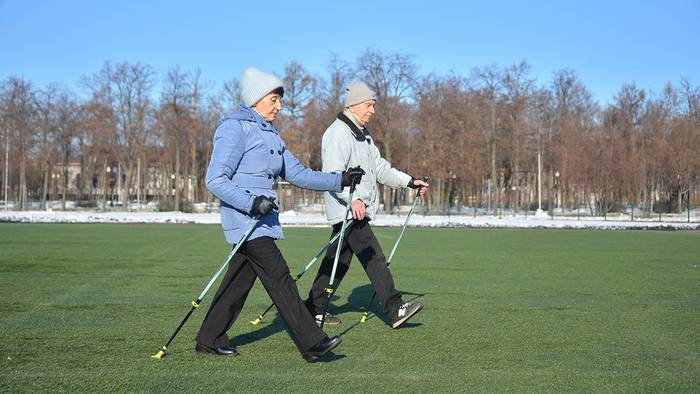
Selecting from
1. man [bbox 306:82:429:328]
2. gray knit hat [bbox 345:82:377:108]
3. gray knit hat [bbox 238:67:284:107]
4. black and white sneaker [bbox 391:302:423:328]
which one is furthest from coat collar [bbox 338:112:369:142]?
black and white sneaker [bbox 391:302:423:328]

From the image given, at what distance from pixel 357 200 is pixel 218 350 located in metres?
1.78

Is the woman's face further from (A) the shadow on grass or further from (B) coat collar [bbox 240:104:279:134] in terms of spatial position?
(A) the shadow on grass

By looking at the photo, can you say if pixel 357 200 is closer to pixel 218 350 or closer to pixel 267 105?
pixel 267 105

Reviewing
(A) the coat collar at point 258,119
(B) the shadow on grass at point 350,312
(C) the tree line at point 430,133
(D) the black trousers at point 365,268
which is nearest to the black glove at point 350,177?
(A) the coat collar at point 258,119

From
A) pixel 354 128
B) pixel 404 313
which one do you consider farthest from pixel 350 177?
pixel 404 313

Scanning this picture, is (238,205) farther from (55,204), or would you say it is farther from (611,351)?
(55,204)

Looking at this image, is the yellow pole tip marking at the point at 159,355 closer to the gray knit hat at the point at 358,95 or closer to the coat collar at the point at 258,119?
the coat collar at the point at 258,119

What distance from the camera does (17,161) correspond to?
6475cm

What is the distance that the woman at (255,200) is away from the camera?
541 centimetres

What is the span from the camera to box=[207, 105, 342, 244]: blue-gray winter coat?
5391mm

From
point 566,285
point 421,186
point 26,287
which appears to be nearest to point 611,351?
point 421,186

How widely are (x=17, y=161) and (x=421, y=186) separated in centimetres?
6413

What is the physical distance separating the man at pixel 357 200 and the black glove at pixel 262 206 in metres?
1.49

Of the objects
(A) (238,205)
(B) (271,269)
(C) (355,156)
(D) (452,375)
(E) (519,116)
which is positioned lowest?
(D) (452,375)
